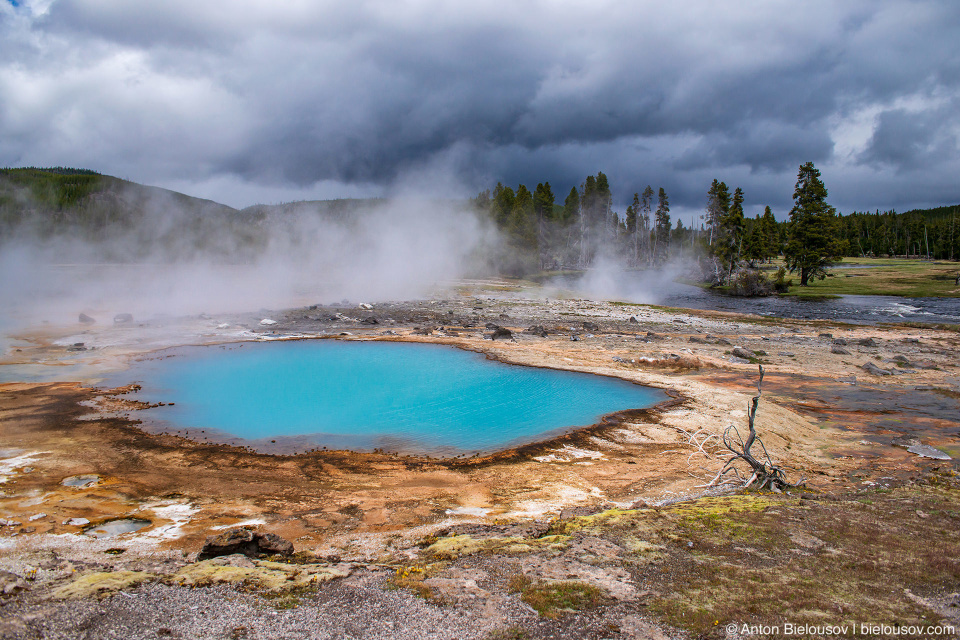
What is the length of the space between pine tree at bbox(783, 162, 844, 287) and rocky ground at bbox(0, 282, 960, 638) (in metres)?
34.5

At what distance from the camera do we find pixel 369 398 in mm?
11648

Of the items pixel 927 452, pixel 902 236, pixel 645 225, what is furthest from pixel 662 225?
pixel 927 452

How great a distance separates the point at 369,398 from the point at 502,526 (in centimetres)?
681

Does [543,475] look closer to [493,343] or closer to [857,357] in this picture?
[493,343]

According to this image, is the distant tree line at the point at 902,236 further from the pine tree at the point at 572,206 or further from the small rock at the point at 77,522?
the small rock at the point at 77,522

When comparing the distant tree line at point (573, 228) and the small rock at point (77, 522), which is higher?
the distant tree line at point (573, 228)

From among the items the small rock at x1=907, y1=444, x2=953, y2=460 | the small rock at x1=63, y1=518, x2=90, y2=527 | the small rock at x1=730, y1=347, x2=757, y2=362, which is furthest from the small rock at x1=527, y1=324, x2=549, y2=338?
the small rock at x1=63, y1=518, x2=90, y2=527

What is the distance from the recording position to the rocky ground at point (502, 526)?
11.3 feet

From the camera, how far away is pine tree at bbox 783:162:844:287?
41562mm

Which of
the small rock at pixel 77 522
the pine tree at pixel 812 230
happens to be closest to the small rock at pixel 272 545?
the small rock at pixel 77 522

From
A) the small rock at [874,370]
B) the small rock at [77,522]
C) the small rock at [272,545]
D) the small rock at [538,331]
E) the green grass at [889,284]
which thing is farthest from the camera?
the green grass at [889,284]

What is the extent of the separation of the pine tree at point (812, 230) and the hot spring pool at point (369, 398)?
39146 millimetres

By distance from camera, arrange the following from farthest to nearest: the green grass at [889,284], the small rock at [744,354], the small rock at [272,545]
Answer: the green grass at [889,284]
the small rock at [744,354]
the small rock at [272,545]

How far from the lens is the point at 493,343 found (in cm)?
1800
